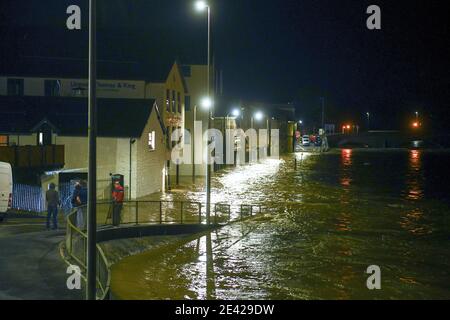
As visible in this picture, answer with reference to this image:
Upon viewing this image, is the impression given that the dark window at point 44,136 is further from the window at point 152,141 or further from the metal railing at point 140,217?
the metal railing at point 140,217

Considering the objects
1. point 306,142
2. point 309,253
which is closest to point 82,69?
point 309,253

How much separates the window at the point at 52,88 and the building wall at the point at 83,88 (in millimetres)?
205

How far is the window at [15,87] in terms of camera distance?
44125mm

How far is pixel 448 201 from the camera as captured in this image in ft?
124

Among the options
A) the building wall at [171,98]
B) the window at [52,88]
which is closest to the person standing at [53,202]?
the building wall at [171,98]

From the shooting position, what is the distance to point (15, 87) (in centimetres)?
4428

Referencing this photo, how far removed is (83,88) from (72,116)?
6200mm

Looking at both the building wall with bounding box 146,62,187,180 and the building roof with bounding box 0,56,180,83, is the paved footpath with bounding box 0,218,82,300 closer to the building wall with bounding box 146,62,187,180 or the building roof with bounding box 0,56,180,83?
the building wall with bounding box 146,62,187,180

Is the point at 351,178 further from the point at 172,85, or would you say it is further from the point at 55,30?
the point at 55,30

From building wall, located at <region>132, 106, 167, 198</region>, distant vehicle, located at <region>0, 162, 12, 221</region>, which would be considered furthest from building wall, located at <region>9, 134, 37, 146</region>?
distant vehicle, located at <region>0, 162, 12, 221</region>

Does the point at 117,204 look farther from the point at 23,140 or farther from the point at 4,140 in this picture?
the point at 4,140
